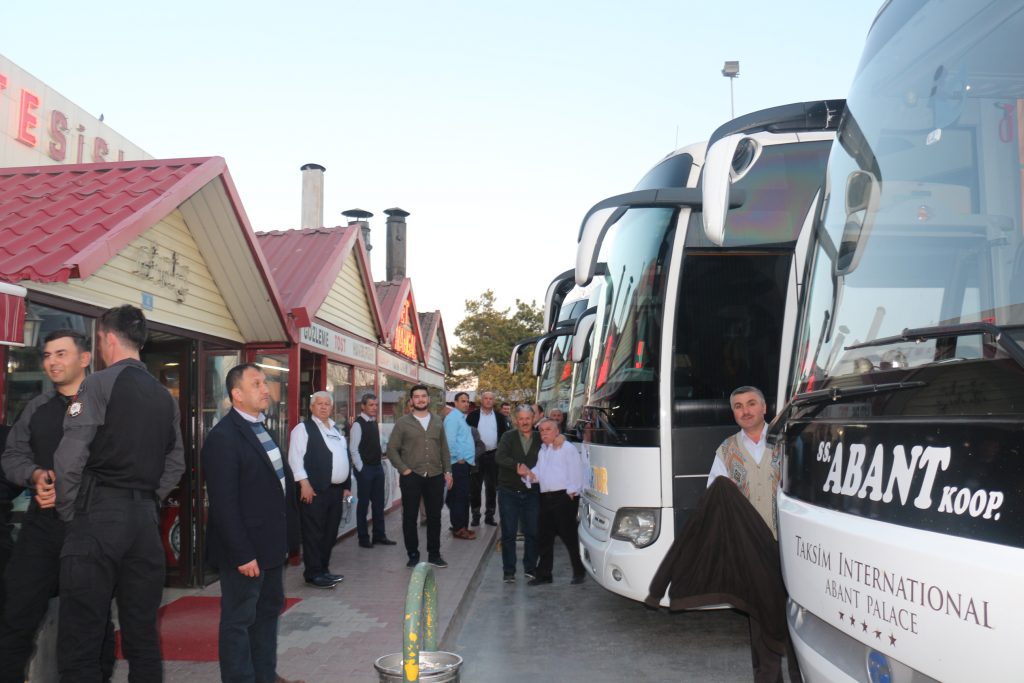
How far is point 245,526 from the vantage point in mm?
4582

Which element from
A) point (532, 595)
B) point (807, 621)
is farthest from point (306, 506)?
point (807, 621)

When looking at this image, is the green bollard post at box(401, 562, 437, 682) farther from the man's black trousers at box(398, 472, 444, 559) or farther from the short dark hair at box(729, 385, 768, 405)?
the man's black trousers at box(398, 472, 444, 559)

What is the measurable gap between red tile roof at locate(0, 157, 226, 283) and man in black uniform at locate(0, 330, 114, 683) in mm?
1171

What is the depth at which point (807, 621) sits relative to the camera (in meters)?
3.27

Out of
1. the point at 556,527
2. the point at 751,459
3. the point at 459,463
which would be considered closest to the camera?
the point at 751,459

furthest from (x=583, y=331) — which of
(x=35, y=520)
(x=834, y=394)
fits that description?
(x=834, y=394)

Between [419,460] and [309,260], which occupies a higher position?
[309,260]

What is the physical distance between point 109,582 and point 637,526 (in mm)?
3492

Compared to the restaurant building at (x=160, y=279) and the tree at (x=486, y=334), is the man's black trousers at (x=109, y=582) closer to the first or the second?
the restaurant building at (x=160, y=279)

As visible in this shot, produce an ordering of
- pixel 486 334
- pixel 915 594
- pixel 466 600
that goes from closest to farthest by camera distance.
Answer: pixel 915 594
pixel 466 600
pixel 486 334

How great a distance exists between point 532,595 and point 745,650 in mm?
2751

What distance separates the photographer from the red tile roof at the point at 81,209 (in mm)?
5602

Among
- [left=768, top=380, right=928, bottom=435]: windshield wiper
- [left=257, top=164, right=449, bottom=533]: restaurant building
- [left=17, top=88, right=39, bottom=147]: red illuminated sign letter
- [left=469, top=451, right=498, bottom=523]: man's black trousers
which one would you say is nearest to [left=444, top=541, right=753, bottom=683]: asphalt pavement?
[left=768, top=380, right=928, bottom=435]: windshield wiper

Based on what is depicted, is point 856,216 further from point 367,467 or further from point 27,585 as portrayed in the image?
point 367,467
